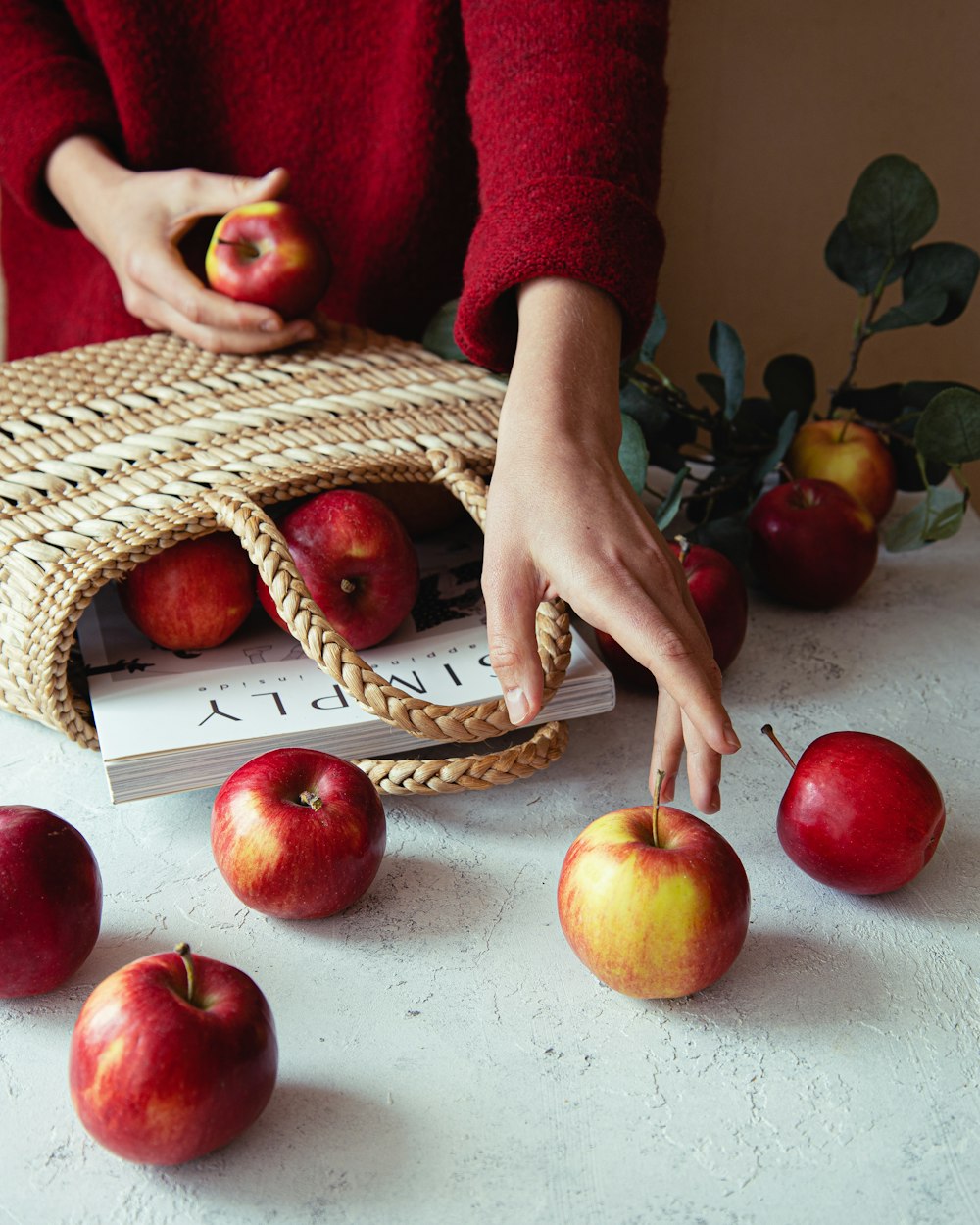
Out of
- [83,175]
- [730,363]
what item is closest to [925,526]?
[730,363]

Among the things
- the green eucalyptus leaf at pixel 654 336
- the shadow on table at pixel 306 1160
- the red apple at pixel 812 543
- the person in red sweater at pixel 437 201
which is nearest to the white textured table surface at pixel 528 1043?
the shadow on table at pixel 306 1160

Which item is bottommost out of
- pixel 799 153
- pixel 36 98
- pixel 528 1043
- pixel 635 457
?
pixel 528 1043

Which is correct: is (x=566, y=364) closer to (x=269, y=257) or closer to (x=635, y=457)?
(x=635, y=457)

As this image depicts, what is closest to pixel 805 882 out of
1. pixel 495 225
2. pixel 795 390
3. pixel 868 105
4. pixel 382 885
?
pixel 382 885

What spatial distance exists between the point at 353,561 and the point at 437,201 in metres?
0.50

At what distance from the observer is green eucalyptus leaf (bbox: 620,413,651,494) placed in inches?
32.3

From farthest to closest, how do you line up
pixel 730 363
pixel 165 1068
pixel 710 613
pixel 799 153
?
pixel 799 153, pixel 730 363, pixel 710 613, pixel 165 1068

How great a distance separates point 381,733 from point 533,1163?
0.29 meters

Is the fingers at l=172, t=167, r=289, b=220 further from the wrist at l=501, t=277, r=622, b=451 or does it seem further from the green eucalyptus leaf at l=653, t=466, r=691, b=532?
the green eucalyptus leaf at l=653, t=466, r=691, b=532

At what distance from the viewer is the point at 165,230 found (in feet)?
3.08

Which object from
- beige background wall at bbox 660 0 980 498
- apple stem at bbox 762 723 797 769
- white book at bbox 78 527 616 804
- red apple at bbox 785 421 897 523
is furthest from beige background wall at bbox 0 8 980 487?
apple stem at bbox 762 723 797 769

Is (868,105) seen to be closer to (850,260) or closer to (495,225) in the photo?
(850,260)

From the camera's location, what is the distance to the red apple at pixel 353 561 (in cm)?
72

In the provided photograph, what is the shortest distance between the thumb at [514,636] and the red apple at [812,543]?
378 mm
